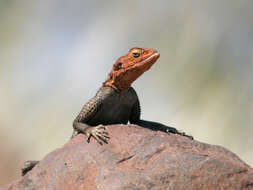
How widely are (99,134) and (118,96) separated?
1255 millimetres

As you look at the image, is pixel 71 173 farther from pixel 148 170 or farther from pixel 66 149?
pixel 148 170

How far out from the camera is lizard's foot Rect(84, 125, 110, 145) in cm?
599

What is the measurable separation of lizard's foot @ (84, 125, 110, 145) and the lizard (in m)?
0.31

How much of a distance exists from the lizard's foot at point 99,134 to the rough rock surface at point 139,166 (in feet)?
0.28

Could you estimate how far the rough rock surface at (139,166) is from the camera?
496 cm

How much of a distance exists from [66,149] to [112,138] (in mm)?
815

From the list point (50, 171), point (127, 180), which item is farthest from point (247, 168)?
point (50, 171)

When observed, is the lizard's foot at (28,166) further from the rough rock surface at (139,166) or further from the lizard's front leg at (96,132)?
the lizard's front leg at (96,132)

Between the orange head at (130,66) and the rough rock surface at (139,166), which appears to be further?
the orange head at (130,66)

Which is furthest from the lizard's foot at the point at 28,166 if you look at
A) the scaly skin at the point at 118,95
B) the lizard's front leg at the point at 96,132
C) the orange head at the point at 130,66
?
the orange head at the point at 130,66

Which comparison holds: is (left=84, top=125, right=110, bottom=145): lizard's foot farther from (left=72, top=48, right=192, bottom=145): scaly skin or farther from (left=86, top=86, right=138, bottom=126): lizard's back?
(left=86, top=86, right=138, bottom=126): lizard's back

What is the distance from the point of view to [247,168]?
541 cm

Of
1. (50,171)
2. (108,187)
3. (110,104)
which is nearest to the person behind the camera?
(108,187)

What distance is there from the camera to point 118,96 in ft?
23.5
